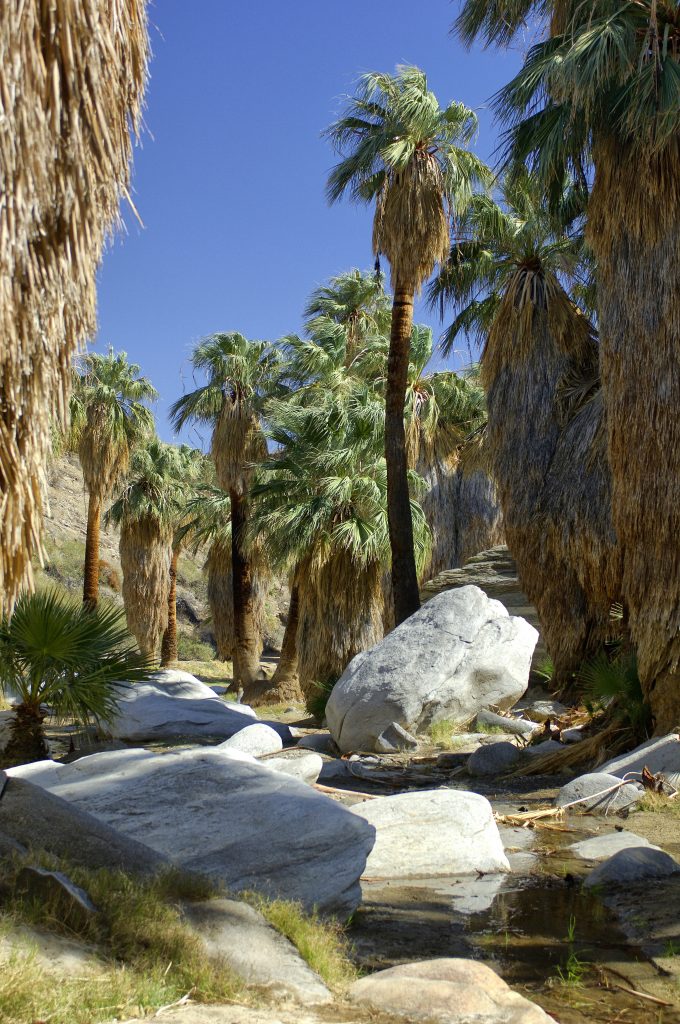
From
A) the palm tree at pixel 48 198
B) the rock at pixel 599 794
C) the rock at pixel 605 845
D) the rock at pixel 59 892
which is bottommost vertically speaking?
the rock at pixel 605 845

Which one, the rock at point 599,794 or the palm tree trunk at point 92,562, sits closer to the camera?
the rock at point 599,794

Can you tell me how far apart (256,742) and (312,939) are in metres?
7.45

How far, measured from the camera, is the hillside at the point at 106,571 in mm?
47812

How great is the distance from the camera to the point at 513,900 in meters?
6.25

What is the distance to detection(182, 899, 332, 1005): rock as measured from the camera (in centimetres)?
398

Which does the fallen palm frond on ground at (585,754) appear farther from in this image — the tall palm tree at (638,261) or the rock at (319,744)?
the rock at (319,744)

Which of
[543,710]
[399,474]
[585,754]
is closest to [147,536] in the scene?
[399,474]

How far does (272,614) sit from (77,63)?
164ft

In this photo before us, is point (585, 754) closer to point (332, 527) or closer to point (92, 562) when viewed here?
point (332, 527)

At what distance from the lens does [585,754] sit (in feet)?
35.4

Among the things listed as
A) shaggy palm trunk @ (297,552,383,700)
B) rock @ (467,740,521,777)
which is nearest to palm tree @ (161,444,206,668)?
shaggy palm trunk @ (297,552,383,700)

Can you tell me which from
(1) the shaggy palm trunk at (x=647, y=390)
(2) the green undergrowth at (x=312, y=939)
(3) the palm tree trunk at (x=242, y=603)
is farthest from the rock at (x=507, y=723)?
(3) the palm tree trunk at (x=242, y=603)

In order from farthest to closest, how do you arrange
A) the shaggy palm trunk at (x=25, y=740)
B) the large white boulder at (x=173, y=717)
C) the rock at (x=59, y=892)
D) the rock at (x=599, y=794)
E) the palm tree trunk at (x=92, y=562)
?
the palm tree trunk at (x=92, y=562)
the large white boulder at (x=173, y=717)
the shaggy palm trunk at (x=25, y=740)
the rock at (x=599, y=794)
the rock at (x=59, y=892)

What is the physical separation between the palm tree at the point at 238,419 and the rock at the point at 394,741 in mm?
10302
